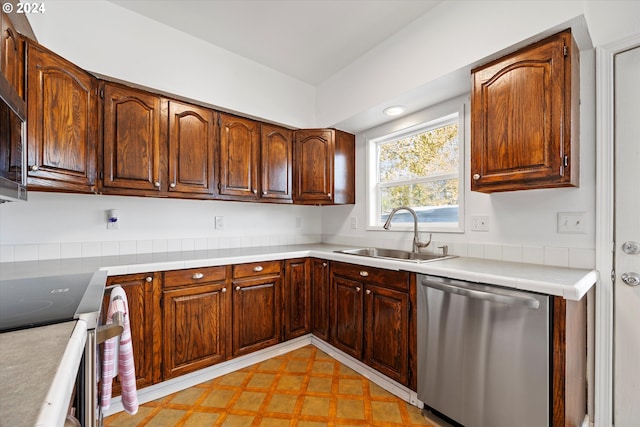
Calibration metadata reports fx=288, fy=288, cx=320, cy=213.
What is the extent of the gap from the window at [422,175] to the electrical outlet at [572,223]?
59 centimetres

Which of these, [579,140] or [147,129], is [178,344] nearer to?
[147,129]

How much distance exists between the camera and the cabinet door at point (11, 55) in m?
1.34

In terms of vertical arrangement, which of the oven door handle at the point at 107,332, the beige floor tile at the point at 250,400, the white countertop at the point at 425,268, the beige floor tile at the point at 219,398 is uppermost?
the white countertop at the point at 425,268

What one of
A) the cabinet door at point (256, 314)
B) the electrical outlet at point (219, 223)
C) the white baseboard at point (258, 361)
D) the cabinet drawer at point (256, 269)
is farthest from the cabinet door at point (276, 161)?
the white baseboard at point (258, 361)

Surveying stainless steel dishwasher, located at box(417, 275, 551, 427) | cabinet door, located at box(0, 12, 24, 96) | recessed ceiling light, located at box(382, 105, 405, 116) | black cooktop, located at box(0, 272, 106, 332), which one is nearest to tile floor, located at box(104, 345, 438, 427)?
stainless steel dishwasher, located at box(417, 275, 551, 427)

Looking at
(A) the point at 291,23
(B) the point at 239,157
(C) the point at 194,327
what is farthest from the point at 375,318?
(A) the point at 291,23

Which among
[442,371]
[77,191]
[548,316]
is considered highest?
[77,191]

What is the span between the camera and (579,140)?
1607 mm

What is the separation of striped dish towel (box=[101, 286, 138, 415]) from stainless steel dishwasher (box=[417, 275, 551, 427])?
1.51m

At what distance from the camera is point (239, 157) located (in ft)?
8.36

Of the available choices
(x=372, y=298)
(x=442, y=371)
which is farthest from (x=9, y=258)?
(x=442, y=371)

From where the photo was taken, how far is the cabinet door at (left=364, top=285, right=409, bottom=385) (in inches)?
73.1

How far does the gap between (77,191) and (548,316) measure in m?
2.66

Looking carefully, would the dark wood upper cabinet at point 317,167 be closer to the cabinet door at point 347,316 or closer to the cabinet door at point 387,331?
the cabinet door at point 347,316
